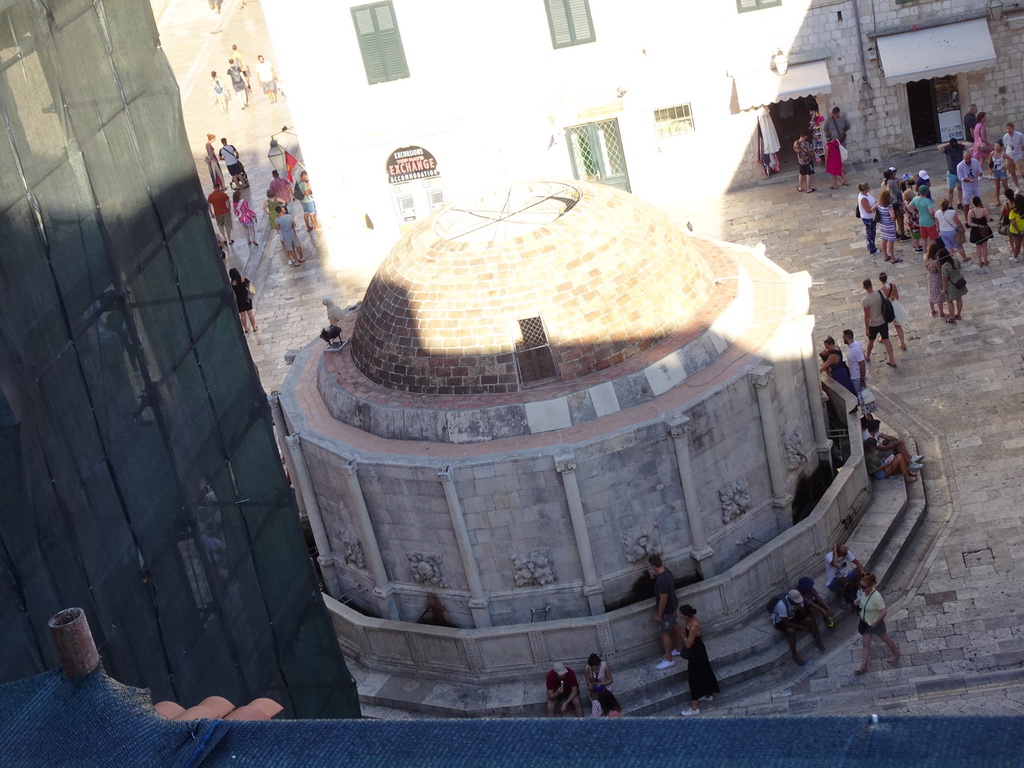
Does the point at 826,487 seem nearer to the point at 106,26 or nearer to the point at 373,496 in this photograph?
the point at 373,496

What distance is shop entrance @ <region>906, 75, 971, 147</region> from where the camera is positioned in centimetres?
3781

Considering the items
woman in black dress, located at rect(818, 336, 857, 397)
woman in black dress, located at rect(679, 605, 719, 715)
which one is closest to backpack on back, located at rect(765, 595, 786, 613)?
woman in black dress, located at rect(679, 605, 719, 715)

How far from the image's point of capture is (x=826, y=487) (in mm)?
23156

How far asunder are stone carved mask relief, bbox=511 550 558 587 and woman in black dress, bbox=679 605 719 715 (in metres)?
2.02

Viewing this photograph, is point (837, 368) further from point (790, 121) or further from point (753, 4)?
point (790, 121)

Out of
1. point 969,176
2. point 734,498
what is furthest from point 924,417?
point 969,176

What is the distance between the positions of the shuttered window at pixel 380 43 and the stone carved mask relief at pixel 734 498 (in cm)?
1945

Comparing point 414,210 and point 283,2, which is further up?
point 283,2

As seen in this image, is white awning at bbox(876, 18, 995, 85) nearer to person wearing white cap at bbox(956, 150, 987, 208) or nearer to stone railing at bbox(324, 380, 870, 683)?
person wearing white cap at bbox(956, 150, 987, 208)

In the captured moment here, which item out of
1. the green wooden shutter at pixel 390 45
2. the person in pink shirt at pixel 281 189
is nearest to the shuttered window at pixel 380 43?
the green wooden shutter at pixel 390 45

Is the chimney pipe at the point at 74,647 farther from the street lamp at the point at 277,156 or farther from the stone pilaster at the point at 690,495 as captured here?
the street lamp at the point at 277,156

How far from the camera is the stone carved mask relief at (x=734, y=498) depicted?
21.2 m

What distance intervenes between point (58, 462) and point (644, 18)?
1127 inches

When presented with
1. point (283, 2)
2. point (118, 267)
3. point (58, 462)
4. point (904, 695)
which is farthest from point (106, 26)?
point (283, 2)
